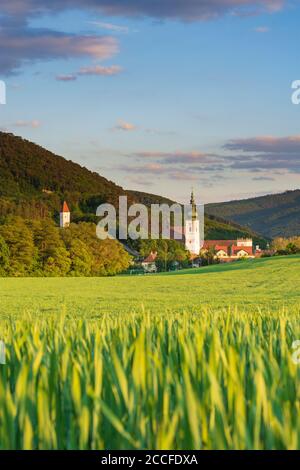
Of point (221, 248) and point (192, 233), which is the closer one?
point (192, 233)

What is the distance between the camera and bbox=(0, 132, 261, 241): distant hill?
485ft

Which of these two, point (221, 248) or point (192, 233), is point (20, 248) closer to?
point (192, 233)

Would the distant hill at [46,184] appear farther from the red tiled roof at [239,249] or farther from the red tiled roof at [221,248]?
the red tiled roof at [239,249]

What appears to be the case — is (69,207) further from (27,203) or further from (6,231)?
(6,231)

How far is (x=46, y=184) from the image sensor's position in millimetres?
163875

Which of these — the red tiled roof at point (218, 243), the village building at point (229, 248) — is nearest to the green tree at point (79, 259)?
the village building at point (229, 248)

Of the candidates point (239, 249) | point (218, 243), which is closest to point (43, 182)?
point (218, 243)

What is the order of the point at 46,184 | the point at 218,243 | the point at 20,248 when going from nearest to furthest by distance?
the point at 20,248, the point at 46,184, the point at 218,243

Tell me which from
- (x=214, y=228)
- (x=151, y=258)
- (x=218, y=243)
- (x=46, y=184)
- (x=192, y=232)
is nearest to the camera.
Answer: (x=151, y=258)

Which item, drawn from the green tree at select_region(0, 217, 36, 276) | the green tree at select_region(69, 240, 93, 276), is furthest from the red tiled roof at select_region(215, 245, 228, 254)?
the green tree at select_region(0, 217, 36, 276)

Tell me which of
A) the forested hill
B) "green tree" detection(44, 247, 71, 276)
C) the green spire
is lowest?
"green tree" detection(44, 247, 71, 276)

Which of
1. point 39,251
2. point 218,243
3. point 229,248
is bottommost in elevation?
point 39,251

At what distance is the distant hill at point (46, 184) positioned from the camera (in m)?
148

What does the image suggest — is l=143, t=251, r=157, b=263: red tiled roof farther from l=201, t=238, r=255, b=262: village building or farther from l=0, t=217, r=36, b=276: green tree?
l=0, t=217, r=36, b=276: green tree
